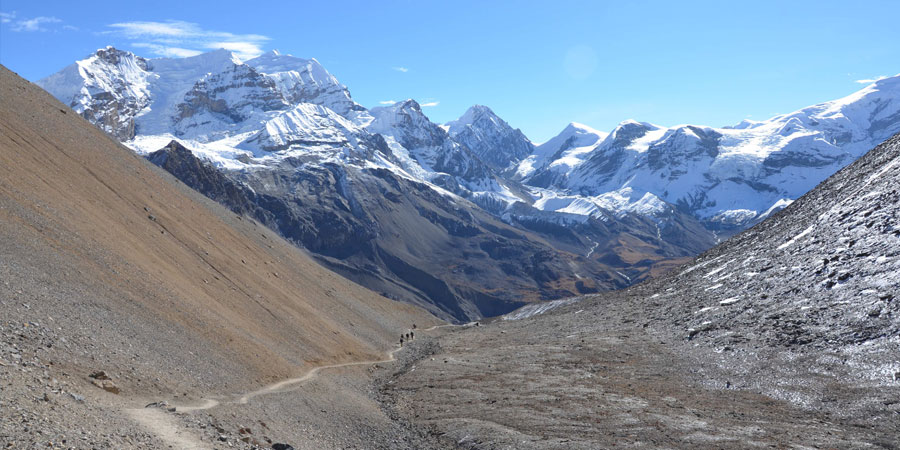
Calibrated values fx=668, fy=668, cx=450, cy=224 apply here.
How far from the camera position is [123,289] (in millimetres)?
43844

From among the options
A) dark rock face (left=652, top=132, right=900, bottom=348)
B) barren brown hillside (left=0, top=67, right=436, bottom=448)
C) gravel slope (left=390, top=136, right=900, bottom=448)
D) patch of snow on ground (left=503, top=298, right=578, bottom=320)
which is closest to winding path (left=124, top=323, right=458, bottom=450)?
barren brown hillside (left=0, top=67, right=436, bottom=448)

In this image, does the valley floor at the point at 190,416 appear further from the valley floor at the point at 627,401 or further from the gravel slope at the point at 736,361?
the gravel slope at the point at 736,361

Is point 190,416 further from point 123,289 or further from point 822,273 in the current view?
point 822,273

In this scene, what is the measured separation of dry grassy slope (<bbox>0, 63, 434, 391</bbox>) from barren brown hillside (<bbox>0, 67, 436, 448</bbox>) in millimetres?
141

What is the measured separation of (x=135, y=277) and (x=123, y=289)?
3442 millimetres

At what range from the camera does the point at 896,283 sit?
48.2 m

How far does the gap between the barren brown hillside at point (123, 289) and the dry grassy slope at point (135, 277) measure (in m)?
0.14

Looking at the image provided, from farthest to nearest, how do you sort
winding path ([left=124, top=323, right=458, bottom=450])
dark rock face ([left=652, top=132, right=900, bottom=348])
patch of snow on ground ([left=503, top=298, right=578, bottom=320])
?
patch of snow on ground ([left=503, top=298, right=578, bottom=320])
dark rock face ([left=652, top=132, right=900, bottom=348])
winding path ([left=124, top=323, right=458, bottom=450])

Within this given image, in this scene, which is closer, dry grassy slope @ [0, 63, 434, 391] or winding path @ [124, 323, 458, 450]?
winding path @ [124, 323, 458, 450]

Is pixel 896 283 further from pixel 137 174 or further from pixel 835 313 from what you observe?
pixel 137 174

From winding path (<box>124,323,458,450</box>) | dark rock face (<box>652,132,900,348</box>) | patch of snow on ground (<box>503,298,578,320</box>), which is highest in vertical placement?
dark rock face (<box>652,132,900,348</box>)

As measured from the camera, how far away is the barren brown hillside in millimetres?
31922

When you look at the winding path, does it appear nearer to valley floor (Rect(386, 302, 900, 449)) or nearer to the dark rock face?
valley floor (Rect(386, 302, 900, 449))

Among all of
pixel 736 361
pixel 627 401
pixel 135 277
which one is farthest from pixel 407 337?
pixel 627 401
